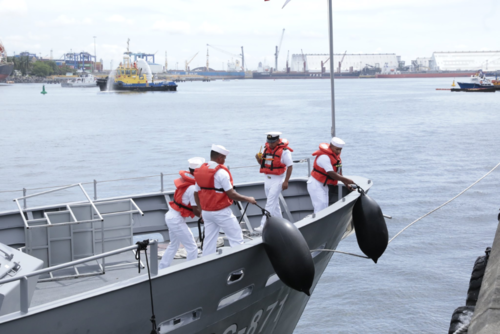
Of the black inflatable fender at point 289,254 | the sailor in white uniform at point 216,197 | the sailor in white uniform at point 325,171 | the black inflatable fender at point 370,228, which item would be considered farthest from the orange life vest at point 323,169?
the black inflatable fender at point 289,254

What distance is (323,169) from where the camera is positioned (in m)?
8.06

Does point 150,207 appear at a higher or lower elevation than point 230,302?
higher

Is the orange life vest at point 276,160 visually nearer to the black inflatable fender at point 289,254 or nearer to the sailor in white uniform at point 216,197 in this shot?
the sailor in white uniform at point 216,197

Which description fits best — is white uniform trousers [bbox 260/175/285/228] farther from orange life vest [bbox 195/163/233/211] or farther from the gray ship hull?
orange life vest [bbox 195/163/233/211]

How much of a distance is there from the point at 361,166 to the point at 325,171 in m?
19.1

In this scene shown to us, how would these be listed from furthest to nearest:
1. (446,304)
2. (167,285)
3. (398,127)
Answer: (398,127), (446,304), (167,285)

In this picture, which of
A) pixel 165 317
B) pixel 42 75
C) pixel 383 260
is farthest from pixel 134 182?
pixel 42 75

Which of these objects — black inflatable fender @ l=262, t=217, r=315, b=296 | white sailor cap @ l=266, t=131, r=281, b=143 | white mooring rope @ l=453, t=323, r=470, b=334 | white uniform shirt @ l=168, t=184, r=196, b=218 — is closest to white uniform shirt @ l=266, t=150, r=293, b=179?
white sailor cap @ l=266, t=131, r=281, b=143

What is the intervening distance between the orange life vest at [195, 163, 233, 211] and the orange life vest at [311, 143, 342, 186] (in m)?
2.06

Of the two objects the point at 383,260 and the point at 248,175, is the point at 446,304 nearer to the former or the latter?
the point at 383,260

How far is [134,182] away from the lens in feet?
78.7

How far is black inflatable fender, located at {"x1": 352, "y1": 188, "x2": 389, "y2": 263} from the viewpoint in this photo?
23.8 feet

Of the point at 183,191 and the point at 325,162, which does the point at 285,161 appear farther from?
the point at 183,191

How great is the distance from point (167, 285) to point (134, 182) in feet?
63.4
